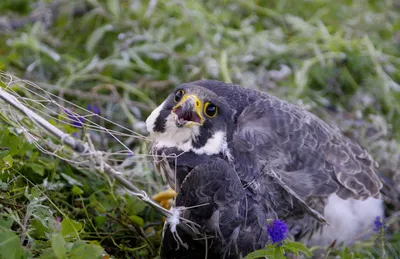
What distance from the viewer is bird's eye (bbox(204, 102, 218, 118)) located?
2771 mm

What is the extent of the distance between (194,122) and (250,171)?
37cm

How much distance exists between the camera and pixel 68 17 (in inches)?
203

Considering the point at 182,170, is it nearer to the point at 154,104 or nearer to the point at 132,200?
the point at 132,200

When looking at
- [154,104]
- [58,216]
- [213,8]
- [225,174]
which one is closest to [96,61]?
[154,104]

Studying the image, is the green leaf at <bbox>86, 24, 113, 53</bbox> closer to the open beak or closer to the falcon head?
the falcon head

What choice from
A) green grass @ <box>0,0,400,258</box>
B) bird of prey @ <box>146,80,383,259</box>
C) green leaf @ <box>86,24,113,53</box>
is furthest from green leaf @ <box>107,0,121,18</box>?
bird of prey @ <box>146,80,383,259</box>

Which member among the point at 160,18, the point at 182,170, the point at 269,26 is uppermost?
the point at 182,170

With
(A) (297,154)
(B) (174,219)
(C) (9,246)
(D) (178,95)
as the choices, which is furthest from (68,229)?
(A) (297,154)

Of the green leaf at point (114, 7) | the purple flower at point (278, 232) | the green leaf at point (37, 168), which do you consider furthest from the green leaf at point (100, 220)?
the green leaf at point (114, 7)

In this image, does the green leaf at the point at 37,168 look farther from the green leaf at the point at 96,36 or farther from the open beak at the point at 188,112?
the green leaf at the point at 96,36

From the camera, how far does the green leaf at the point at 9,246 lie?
6.79 ft

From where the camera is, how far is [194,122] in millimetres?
2711

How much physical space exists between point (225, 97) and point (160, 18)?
2.28 meters

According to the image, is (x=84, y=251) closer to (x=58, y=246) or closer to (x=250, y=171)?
(x=58, y=246)
